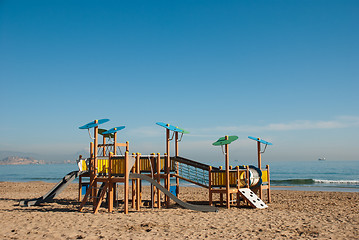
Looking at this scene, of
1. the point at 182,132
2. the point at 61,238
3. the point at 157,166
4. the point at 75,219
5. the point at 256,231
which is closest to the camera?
the point at 61,238

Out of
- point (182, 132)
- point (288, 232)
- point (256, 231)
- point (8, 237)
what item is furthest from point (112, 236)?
point (182, 132)

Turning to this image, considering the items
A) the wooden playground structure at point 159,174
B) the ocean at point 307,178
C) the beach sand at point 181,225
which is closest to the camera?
the beach sand at point 181,225

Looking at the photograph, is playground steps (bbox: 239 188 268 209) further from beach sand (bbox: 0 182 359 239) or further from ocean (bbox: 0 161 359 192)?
ocean (bbox: 0 161 359 192)

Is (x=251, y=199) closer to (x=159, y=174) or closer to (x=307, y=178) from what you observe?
(x=159, y=174)

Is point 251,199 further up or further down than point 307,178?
further up

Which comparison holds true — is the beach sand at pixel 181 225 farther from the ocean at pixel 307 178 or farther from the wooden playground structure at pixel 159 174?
the ocean at pixel 307 178

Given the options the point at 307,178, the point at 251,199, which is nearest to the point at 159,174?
the point at 251,199

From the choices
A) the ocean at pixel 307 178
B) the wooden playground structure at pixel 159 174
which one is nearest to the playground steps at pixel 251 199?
the wooden playground structure at pixel 159 174

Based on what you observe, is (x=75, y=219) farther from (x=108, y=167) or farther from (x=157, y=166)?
(x=157, y=166)

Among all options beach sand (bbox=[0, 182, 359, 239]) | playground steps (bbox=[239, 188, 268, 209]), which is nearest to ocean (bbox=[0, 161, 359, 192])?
playground steps (bbox=[239, 188, 268, 209])

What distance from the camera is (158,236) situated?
872 cm

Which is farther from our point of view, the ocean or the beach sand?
the ocean

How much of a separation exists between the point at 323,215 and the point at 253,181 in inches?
140

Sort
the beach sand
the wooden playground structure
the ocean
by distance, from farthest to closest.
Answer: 1. the ocean
2. the wooden playground structure
3. the beach sand
